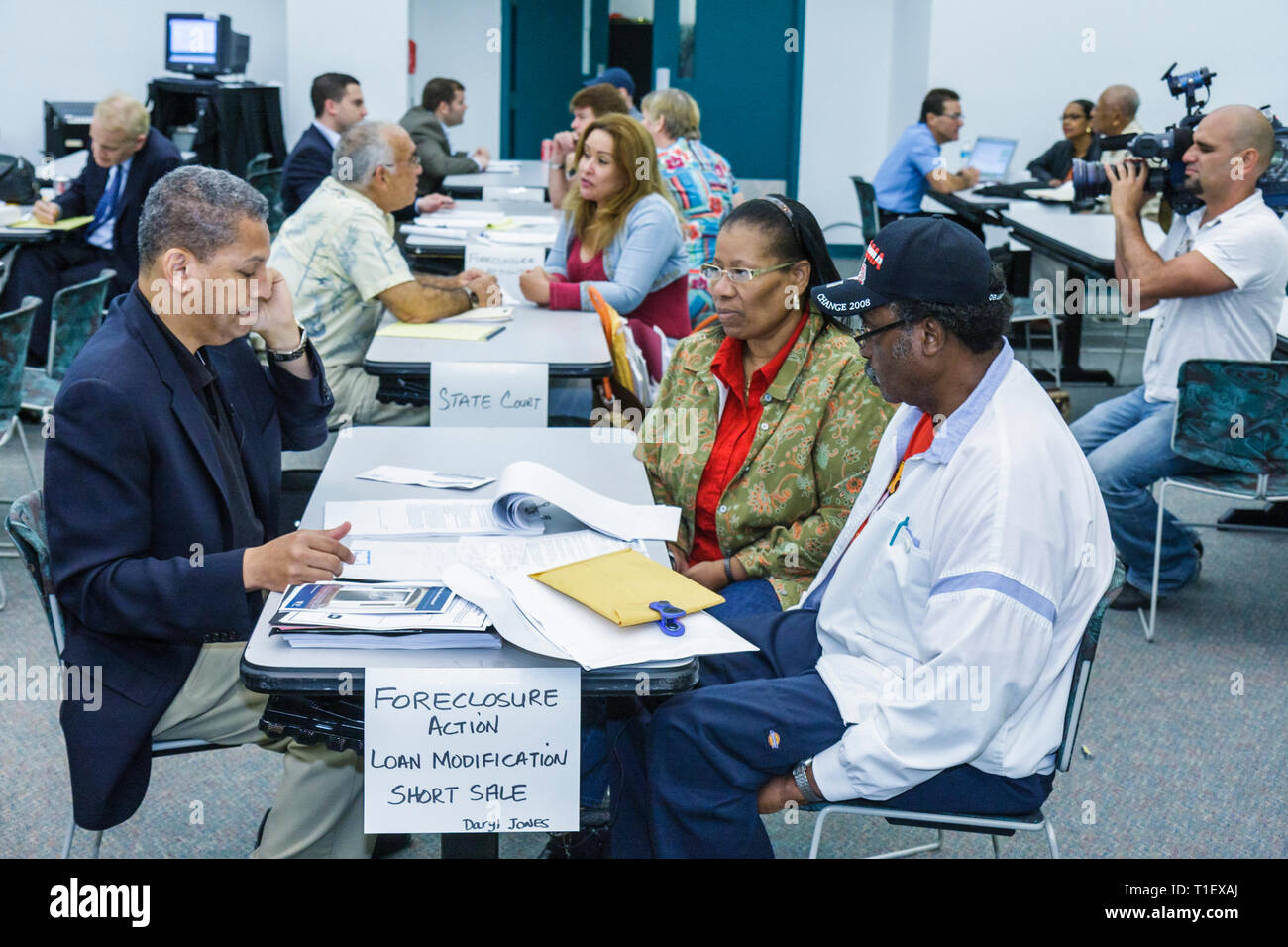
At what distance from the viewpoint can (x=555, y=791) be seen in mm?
1633

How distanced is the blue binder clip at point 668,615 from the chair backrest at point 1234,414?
7.64 feet

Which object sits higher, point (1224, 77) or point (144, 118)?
point (1224, 77)

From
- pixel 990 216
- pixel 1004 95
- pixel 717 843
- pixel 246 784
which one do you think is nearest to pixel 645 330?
pixel 246 784

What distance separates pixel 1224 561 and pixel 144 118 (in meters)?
4.82

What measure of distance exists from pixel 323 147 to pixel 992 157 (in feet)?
15.9

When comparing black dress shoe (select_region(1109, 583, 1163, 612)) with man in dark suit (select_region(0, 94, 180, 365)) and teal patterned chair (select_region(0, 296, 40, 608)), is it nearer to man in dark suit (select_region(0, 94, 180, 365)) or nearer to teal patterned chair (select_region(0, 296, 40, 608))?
teal patterned chair (select_region(0, 296, 40, 608))

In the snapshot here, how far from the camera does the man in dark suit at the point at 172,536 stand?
1.78 m

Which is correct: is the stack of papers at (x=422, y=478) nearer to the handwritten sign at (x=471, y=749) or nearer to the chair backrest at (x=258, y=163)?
the handwritten sign at (x=471, y=749)

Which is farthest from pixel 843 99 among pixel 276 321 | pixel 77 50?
pixel 276 321

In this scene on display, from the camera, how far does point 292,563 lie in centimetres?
174

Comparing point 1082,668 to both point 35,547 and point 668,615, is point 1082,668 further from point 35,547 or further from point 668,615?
A: point 35,547

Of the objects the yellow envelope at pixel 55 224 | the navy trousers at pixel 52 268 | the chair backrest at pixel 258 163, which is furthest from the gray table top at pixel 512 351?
the chair backrest at pixel 258 163

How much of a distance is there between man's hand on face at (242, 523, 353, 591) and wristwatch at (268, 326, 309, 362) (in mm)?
709
